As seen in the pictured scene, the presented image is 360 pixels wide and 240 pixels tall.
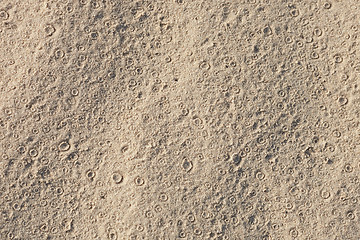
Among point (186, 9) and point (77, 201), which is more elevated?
point (186, 9)

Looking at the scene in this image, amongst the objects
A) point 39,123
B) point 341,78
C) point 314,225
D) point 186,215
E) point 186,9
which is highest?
point 186,9

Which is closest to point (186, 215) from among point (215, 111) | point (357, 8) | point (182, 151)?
point (182, 151)

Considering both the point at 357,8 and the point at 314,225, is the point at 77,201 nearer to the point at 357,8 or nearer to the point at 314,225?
the point at 314,225

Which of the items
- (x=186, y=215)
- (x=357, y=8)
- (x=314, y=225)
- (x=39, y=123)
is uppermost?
(x=39, y=123)

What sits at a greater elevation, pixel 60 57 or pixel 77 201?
pixel 60 57

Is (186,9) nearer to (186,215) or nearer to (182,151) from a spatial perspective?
(182,151)

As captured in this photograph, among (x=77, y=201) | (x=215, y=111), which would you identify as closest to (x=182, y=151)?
(x=215, y=111)
